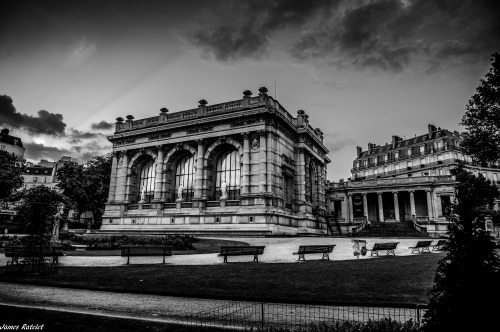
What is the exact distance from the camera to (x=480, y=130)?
2505cm

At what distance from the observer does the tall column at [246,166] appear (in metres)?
36.9

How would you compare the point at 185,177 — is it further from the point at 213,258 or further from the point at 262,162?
the point at 213,258

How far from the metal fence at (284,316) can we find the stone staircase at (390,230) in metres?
35.5

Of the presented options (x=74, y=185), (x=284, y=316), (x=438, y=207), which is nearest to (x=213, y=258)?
(x=284, y=316)

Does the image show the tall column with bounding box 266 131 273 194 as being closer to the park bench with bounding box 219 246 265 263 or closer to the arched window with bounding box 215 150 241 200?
the arched window with bounding box 215 150 241 200

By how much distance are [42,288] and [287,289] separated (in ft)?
27.4

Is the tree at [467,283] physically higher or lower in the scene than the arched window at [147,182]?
lower

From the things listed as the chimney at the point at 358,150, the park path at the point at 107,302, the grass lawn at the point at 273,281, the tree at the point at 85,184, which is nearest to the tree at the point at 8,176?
the tree at the point at 85,184

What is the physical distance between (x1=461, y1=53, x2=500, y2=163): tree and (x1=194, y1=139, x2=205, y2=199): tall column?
2600 centimetres

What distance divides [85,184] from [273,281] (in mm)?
47709

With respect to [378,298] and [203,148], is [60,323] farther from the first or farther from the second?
[203,148]

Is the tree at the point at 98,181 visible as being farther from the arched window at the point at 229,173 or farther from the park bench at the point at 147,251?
the park bench at the point at 147,251

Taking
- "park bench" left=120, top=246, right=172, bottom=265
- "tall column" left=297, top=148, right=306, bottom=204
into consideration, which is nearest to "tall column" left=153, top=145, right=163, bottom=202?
"tall column" left=297, top=148, right=306, bottom=204

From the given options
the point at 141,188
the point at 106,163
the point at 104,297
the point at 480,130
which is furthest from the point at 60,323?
the point at 106,163
